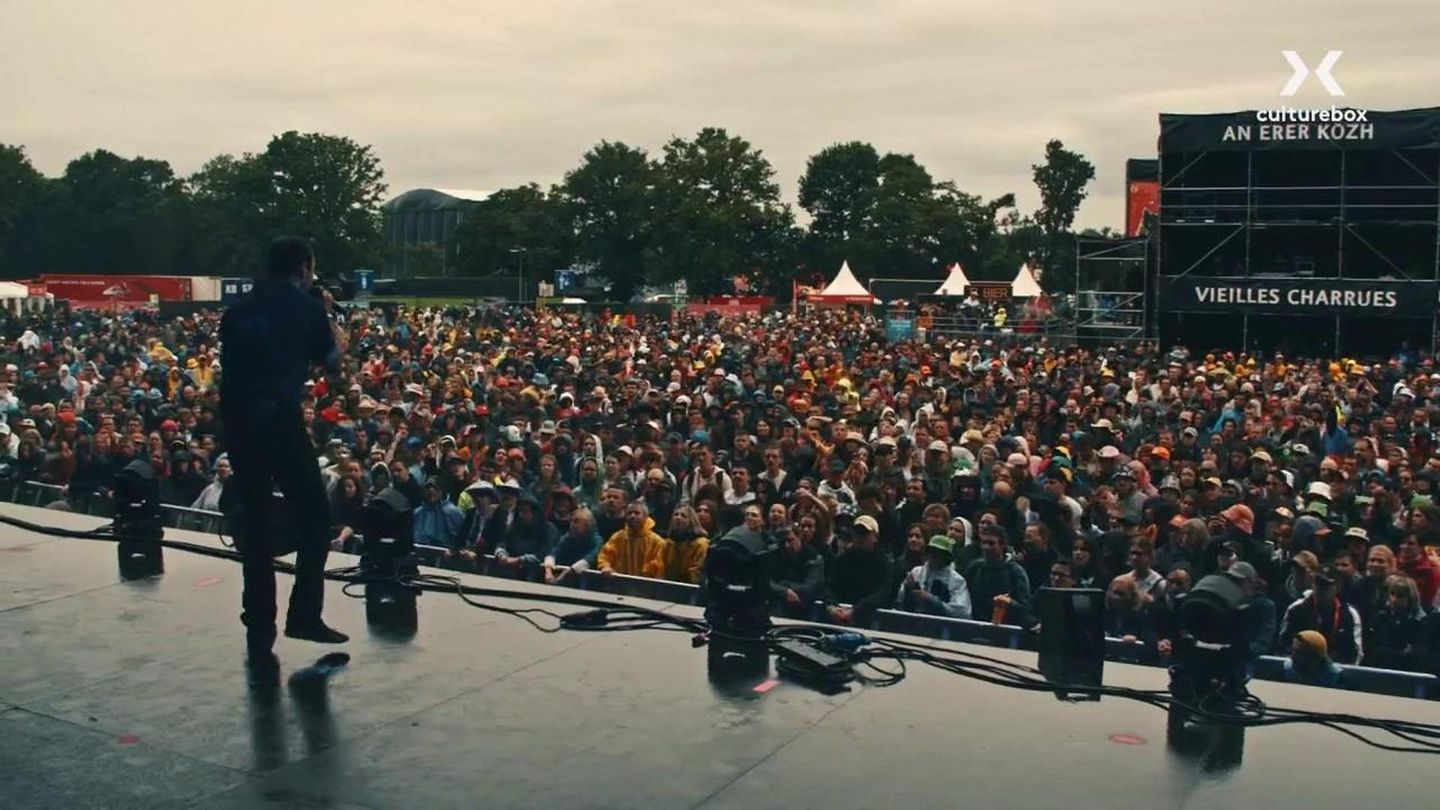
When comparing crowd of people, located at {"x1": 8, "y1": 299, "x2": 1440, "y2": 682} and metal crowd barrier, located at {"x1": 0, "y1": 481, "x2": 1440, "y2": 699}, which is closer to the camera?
metal crowd barrier, located at {"x1": 0, "y1": 481, "x2": 1440, "y2": 699}

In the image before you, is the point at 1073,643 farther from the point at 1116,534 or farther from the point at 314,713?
the point at 1116,534

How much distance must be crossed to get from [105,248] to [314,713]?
3772 inches

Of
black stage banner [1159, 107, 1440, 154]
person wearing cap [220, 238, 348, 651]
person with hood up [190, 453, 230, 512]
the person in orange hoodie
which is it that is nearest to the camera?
person wearing cap [220, 238, 348, 651]

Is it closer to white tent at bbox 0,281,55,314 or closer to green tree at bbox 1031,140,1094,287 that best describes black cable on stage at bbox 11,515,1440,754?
white tent at bbox 0,281,55,314

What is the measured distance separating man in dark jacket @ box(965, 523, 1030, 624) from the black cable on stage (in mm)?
2700

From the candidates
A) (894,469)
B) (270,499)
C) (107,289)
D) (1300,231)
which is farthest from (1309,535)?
(107,289)

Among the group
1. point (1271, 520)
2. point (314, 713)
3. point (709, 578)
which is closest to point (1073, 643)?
point (709, 578)

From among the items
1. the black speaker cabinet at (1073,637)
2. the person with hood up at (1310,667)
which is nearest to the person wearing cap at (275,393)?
the black speaker cabinet at (1073,637)

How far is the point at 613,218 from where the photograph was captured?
91.8 meters

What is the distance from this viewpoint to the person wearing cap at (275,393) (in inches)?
177

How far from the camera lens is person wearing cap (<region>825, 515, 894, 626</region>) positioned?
799cm

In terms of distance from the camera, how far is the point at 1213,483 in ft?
34.6

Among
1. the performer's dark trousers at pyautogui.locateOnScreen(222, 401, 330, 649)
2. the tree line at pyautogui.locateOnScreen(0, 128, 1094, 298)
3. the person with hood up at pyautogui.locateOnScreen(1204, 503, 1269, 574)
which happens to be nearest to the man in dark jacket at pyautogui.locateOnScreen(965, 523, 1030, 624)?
the person with hood up at pyautogui.locateOnScreen(1204, 503, 1269, 574)

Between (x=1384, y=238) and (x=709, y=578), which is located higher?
(x=1384, y=238)
